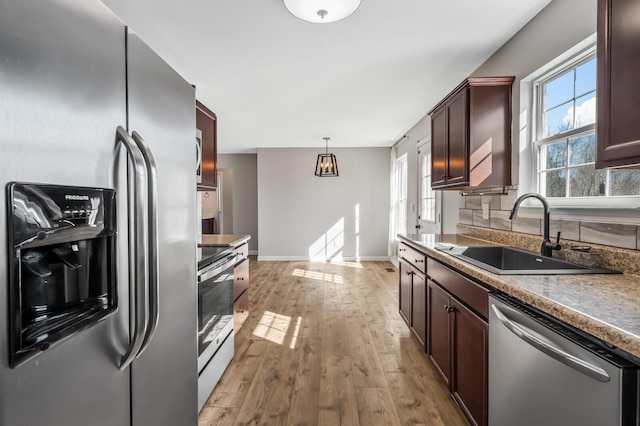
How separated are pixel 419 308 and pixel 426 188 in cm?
257

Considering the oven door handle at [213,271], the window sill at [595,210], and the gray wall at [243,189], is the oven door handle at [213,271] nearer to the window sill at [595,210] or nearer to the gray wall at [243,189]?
the window sill at [595,210]

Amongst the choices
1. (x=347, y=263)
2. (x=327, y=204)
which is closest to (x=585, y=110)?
(x=347, y=263)

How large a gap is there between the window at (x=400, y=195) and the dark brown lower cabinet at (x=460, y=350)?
389 centimetres

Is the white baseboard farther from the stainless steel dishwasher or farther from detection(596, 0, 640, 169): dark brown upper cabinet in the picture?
detection(596, 0, 640, 169): dark brown upper cabinet

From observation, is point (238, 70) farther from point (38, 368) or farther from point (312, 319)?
point (38, 368)

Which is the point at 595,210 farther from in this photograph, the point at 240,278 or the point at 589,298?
the point at 240,278

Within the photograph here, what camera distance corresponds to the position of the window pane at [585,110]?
1853 mm

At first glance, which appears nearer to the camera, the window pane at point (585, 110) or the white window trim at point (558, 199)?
the white window trim at point (558, 199)

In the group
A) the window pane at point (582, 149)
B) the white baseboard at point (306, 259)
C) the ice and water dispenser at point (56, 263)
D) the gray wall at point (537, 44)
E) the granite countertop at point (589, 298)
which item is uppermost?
the gray wall at point (537, 44)

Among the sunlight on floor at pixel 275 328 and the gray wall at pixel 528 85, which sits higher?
the gray wall at pixel 528 85

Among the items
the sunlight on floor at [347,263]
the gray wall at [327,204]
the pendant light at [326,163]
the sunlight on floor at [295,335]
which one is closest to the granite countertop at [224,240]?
the sunlight on floor at [295,335]

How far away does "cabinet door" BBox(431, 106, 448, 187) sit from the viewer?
2889mm

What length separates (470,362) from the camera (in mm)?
1646

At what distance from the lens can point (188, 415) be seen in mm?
1323
